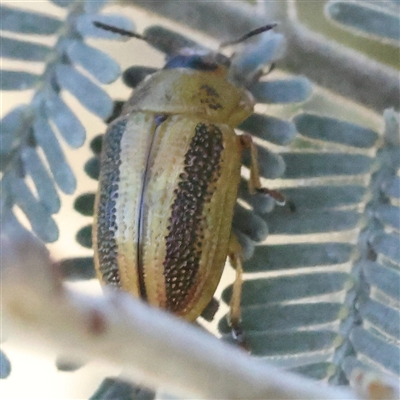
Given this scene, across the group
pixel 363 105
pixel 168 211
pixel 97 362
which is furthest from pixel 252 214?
pixel 97 362

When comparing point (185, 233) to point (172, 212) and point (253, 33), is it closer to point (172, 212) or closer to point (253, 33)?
point (172, 212)

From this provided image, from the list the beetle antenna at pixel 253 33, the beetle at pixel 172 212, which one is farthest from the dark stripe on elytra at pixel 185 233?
the beetle antenna at pixel 253 33

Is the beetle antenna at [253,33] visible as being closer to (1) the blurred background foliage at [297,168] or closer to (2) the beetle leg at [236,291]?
(1) the blurred background foliage at [297,168]

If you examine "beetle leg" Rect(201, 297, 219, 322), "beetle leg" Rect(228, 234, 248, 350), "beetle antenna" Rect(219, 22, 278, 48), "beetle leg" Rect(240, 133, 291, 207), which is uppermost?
"beetle antenna" Rect(219, 22, 278, 48)

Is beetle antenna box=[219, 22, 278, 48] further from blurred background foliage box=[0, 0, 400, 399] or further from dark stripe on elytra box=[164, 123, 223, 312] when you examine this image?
dark stripe on elytra box=[164, 123, 223, 312]

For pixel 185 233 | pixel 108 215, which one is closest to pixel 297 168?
pixel 185 233

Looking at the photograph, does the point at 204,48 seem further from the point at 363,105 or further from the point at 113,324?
the point at 113,324

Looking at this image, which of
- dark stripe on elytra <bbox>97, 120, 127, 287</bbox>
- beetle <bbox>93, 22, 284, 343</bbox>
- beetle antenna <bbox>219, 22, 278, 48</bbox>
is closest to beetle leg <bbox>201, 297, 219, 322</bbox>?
beetle <bbox>93, 22, 284, 343</bbox>
